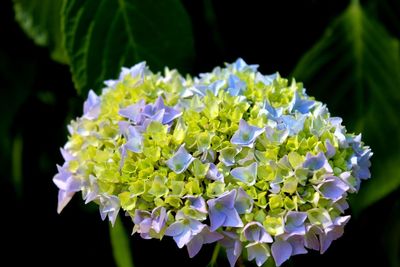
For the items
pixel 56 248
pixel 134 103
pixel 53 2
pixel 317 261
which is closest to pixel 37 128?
pixel 56 248

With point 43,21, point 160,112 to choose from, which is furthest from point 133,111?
point 43,21

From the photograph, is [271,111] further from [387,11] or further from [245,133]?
[387,11]

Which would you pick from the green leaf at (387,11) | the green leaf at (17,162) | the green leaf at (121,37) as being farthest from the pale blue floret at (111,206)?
the green leaf at (387,11)

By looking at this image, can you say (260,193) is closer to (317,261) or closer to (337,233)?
(337,233)

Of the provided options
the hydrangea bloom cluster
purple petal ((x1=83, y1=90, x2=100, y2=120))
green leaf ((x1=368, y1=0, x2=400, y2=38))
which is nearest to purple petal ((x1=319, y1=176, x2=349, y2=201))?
the hydrangea bloom cluster

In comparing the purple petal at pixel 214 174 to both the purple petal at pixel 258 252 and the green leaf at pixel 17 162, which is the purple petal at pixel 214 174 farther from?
the green leaf at pixel 17 162

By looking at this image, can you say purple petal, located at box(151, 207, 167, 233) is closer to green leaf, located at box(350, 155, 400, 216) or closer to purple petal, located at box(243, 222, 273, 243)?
purple petal, located at box(243, 222, 273, 243)
